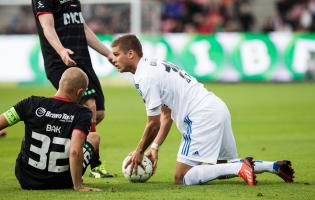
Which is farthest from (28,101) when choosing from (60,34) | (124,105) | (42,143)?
(124,105)

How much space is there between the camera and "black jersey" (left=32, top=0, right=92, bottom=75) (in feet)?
30.1

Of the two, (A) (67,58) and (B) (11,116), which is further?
(A) (67,58)

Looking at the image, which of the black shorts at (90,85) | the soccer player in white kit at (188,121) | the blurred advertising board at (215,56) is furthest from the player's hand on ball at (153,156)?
the blurred advertising board at (215,56)

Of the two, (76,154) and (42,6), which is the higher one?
(42,6)

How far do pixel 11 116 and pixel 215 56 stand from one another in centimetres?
1750

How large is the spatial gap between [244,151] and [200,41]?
546 inches

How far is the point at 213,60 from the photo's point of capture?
24.6 m

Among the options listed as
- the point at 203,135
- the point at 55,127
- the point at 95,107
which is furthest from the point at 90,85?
the point at 55,127

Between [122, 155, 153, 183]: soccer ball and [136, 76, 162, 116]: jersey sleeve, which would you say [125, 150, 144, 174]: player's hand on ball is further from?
[136, 76, 162, 116]: jersey sleeve

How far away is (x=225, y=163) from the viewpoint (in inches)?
328

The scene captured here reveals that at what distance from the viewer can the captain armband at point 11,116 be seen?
739cm

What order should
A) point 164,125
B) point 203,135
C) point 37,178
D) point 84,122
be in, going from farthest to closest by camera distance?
point 164,125 → point 203,135 → point 37,178 → point 84,122

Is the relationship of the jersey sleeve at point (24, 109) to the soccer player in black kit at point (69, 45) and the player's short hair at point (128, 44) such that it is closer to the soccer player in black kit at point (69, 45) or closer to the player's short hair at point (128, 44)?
the player's short hair at point (128, 44)

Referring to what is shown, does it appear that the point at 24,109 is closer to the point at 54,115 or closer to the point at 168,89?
the point at 54,115
